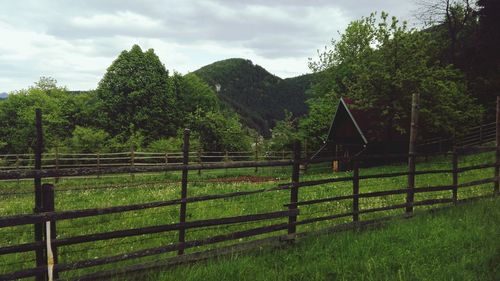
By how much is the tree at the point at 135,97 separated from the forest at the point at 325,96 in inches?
5.1

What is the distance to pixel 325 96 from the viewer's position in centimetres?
4838

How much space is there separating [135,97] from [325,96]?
24.5 m

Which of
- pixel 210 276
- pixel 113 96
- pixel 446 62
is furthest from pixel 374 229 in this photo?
pixel 113 96

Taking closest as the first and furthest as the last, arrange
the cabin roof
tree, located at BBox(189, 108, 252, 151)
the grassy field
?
the grassy field, the cabin roof, tree, located at BBox(189, 108, 252, 151)

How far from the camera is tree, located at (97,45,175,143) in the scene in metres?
45.8

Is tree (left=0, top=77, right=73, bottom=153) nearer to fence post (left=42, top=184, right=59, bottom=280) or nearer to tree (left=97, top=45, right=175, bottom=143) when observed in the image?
tree (left=97, top=45, right=175, bottom=143)

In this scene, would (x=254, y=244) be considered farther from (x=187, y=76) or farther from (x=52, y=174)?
(x=187, y=76)

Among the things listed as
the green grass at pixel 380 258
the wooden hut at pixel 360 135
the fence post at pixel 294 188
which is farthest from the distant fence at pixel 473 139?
the fence post at pixel 294 188

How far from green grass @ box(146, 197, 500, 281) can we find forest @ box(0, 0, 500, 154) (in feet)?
71.1

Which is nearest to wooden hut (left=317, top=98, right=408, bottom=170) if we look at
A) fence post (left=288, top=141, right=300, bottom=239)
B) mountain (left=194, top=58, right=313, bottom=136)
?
fence post (left=288, top=141, right=300, bottom=239)

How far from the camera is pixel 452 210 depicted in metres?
9.02

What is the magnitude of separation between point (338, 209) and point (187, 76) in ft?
186

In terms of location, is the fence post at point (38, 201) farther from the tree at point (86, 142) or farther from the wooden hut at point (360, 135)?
the tree at point (86, 142)

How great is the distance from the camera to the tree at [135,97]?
45844 millimetres
